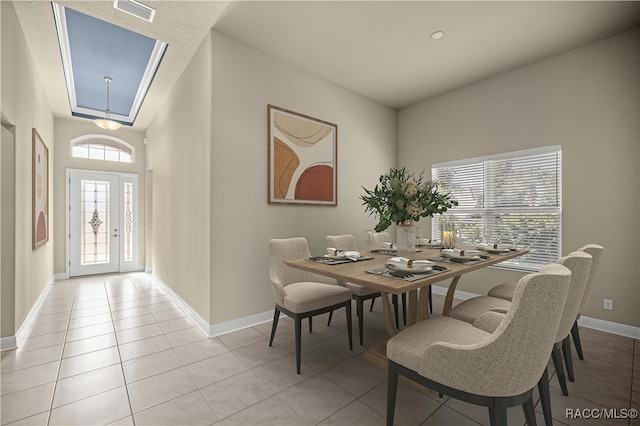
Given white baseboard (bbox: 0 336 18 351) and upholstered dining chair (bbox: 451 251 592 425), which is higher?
upholstered dining chair (bbox: 451 251 592 425)

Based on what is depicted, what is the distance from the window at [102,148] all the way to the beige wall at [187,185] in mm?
1671

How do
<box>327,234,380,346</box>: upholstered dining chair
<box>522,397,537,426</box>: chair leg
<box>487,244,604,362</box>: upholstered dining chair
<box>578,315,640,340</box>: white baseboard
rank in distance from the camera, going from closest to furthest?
<box>522,397,537,426</box>: chair leg → <box>487,244,604,362</box>: upholstered dining chair → <box>327,234,380,346</box>: upholstered dining chair → <box>578,315,640,340</box>: white baseboard

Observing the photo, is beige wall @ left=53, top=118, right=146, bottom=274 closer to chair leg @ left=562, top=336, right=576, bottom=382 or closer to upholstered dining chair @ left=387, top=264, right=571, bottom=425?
upholstered dining chair @ left=387, top=264, right=571, bottom=425

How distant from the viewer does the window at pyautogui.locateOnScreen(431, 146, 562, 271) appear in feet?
11.0

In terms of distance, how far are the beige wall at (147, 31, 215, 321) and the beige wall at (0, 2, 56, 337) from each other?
58.3 inches

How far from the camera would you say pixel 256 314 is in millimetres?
3166

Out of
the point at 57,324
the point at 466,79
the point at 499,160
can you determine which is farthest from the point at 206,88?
the point at 499,160

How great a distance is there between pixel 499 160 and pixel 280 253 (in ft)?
10.5

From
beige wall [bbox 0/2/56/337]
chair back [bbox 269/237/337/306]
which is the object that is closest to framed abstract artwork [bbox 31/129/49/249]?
beige wall [bbox 0/2/56/337]

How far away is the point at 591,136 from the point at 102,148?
7.97m

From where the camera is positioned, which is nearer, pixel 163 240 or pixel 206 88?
pixel 206 88

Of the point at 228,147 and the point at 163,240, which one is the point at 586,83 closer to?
the point at 228,147

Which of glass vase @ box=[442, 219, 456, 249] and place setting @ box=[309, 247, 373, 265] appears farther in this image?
glass vase @ box=[442, 219, 456, 249]

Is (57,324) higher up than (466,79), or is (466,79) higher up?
(466,79)
